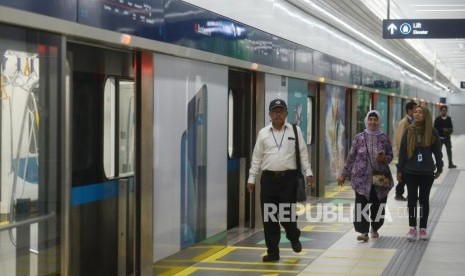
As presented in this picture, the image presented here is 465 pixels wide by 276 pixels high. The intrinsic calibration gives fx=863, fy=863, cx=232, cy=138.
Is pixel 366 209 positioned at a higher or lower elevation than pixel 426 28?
lower

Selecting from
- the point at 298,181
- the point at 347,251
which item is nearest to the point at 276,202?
the point at 298,181

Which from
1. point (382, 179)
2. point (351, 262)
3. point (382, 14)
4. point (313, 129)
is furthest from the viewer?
point (382, 14)

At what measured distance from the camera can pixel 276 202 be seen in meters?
8.36

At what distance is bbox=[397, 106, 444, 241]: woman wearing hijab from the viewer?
371 inches

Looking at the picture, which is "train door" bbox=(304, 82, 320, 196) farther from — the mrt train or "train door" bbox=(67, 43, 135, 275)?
"train door" bbox=(67, 43, 135, 275)

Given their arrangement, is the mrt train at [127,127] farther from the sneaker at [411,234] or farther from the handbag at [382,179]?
the sneaker at [411,234]

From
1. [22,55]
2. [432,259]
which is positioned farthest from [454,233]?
[22,55]

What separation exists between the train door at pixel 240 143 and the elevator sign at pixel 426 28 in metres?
6.34

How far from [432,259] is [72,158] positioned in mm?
3999

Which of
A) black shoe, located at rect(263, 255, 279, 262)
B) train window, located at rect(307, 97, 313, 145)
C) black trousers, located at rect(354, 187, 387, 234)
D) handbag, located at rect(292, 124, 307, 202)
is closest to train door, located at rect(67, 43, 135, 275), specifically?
black shoe, located at rect(263, 255, 279, 262)

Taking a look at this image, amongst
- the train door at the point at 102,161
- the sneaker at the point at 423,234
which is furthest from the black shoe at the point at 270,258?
the sneaker at the point at 423,234

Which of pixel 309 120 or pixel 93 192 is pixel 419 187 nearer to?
pixel 93 192

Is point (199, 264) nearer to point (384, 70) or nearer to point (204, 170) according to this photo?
point (204, 170)

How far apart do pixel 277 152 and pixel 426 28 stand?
30.8 feet
